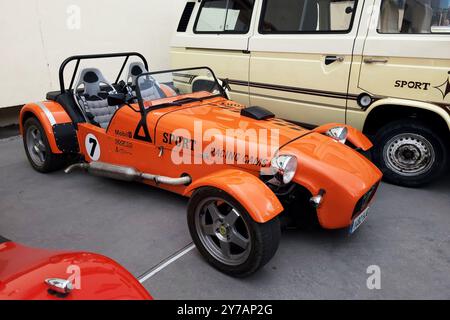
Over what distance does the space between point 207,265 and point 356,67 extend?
9.51 feet

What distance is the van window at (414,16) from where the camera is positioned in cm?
371

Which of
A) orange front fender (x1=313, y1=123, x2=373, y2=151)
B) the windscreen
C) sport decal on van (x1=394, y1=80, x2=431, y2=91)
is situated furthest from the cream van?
the windscreen

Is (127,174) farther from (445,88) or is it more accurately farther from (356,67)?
(445,88)

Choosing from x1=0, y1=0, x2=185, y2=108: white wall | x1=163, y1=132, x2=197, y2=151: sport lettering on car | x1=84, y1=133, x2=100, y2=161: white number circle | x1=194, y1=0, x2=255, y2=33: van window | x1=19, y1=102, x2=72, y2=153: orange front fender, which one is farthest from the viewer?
x1=0, y1=0, x2=185, y2=108: white wall

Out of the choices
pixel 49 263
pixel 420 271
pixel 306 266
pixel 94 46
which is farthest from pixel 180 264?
pixel 94 46

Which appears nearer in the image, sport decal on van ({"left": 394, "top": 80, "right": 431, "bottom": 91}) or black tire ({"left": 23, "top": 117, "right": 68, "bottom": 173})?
sport decal on van ({"left": 394, "top": 80, "right": 431, "bottom": 91})

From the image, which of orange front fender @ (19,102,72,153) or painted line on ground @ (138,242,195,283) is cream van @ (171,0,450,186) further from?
painted line on ground @ (138,242,195,283)

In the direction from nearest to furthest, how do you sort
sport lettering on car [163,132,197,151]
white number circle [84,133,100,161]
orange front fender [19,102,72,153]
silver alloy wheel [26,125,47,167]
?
sport lettering on car [163,132,197,151]
white number circle [84,133,100,161]
orange front fender [19,102,72,153]
silver alloy wheel [26,125,47,167]

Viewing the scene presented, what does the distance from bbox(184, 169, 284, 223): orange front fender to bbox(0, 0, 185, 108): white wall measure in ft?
14.4

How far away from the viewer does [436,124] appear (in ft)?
13.1

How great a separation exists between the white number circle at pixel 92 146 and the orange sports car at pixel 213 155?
0.04 ft

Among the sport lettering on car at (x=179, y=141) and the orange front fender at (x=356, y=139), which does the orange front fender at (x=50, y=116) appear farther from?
the orange front fender at (x=356, y=139)

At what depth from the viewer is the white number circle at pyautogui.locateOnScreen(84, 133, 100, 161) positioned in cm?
403

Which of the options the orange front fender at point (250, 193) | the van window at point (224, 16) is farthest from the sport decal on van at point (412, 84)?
the orange front fender at point (250, 193)
